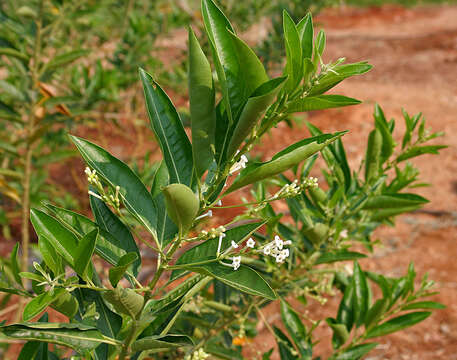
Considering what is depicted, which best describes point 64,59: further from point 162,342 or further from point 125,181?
point 162,342

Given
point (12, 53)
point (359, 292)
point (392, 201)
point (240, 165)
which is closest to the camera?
point (240, 165)

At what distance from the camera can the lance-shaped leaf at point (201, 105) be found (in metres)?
0.65

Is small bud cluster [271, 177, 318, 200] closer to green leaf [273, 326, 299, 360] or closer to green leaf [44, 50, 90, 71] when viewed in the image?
green leaf [273, 326, 299, 360]

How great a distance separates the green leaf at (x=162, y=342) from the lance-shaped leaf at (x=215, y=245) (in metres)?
0.12

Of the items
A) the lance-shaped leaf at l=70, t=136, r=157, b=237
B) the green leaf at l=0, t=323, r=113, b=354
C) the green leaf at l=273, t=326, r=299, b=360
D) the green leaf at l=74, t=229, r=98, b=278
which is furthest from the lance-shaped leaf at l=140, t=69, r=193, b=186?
the green leaf at l=273, t=326, r=299, b=360

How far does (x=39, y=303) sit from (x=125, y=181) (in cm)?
23

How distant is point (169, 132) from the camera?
789mm

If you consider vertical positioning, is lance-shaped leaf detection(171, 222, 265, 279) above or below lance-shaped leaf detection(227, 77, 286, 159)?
below

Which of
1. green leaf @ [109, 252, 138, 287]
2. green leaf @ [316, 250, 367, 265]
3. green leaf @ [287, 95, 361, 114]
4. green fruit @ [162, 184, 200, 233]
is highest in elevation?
green leaf @ [287, 95, 361, 114]

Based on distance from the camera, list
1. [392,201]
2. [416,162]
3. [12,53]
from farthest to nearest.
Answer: [416,162] → [12,53] → [392,201]

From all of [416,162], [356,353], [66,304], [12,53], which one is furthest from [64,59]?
[416,162]

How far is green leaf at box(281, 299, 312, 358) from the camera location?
4.34 ft

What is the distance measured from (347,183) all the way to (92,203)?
781 mm

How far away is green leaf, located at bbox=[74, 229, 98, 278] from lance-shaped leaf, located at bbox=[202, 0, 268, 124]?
253 millimetres
